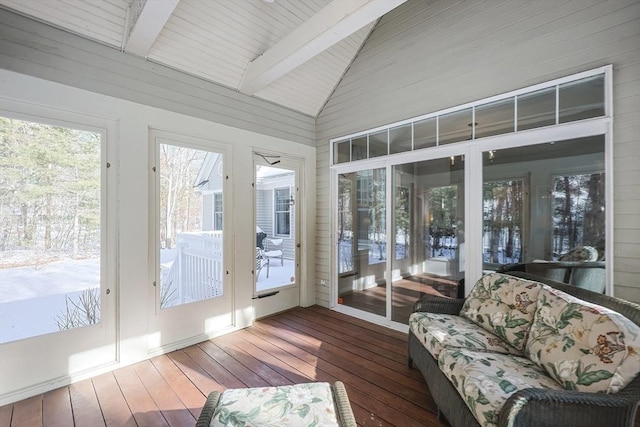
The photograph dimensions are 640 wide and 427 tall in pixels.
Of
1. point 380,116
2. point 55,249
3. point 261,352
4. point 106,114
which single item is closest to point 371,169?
point 380,116

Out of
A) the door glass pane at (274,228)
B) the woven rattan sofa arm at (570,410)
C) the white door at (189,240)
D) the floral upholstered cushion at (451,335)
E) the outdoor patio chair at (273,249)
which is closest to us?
the woven rattan sofa arm at (570,410)

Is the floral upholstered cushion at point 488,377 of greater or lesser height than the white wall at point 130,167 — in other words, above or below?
below

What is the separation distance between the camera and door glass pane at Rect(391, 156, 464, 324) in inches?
127

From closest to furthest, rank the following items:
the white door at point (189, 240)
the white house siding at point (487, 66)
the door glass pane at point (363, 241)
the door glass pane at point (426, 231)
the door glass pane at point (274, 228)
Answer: the white house siding at point (487, 66)
the white door at point (189, 240)
the door glass pane at point (426, 231)
the door glass pane at point (363, 241)
the door glass pane at point (274, 228)

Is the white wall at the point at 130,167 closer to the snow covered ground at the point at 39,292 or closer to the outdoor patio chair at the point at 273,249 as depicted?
the snow covered ground at the point at 39,292

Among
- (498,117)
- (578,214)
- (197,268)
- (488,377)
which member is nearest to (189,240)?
(197,268)

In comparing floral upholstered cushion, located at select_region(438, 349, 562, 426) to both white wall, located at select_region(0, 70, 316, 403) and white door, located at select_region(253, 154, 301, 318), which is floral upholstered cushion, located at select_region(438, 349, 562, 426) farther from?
white wall, located at select_region(0, 70, 316, 403)

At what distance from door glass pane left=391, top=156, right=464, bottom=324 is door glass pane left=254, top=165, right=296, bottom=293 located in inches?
63.4

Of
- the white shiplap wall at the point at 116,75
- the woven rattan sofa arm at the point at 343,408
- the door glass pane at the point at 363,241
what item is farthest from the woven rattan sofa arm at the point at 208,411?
the white shiplap wall at the point at 116,75

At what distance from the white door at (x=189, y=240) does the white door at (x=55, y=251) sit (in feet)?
1.44

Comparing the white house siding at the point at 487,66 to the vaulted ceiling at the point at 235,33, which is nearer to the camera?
the white house siding at the point at 487,66

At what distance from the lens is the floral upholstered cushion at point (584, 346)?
4.62 ft

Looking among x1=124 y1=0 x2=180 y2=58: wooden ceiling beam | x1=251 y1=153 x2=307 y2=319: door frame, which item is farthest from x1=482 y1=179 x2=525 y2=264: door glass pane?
x1=124 y1=0 x2=180 y2=58: wooden ceiling beam

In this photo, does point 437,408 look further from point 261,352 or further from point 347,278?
point 347,278
